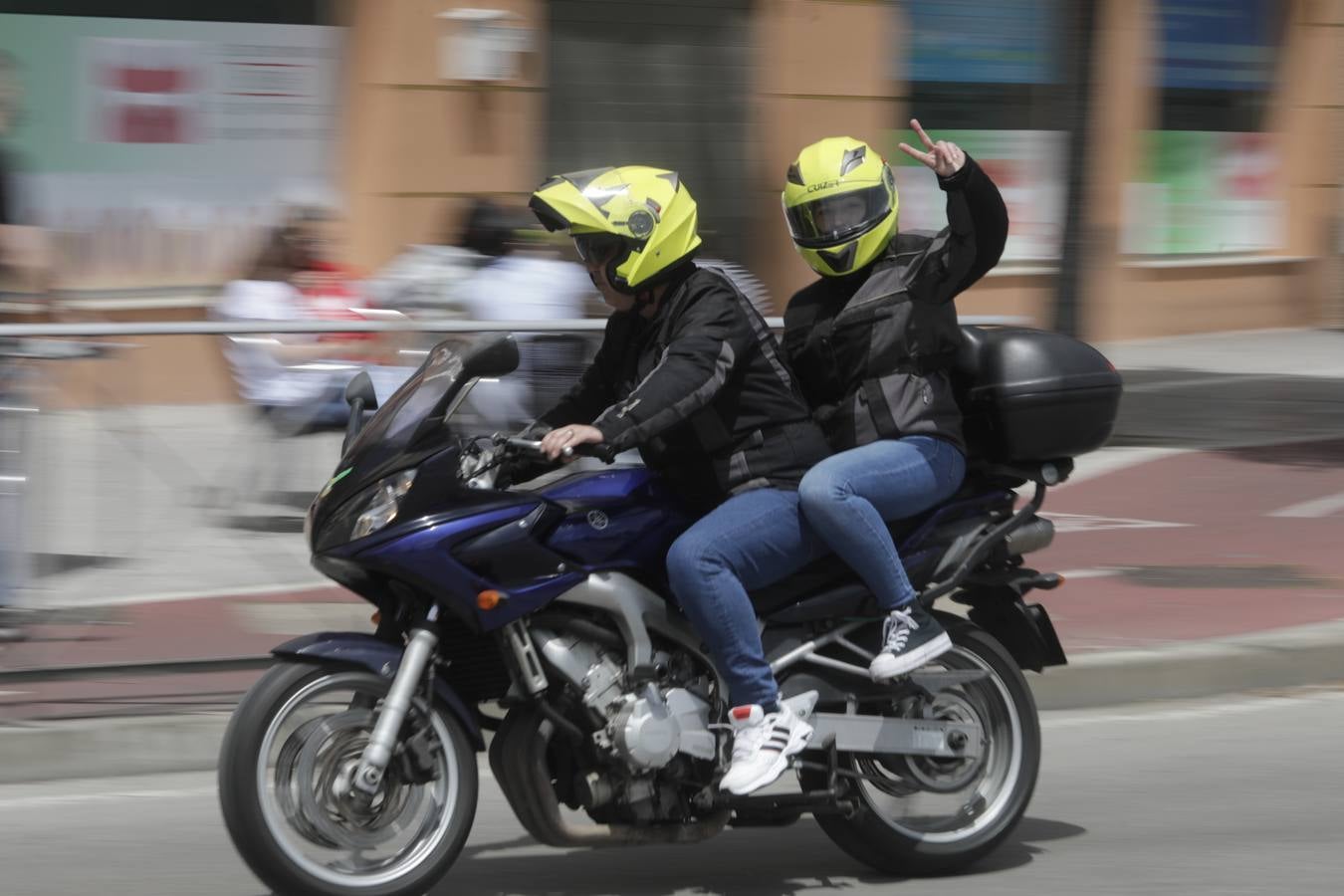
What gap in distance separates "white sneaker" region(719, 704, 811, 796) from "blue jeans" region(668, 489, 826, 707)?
0.04m

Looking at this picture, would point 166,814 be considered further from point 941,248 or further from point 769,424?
point 941,248

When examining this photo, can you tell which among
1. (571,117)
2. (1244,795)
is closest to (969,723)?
(1244,795)

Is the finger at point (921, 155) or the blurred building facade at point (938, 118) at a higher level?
the finger at point (921, 155)

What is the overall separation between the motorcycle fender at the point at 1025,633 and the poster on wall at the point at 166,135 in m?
7.84

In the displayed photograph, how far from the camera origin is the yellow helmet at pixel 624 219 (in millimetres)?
4258

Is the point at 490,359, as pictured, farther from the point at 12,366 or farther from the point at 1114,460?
the point at 1114,460

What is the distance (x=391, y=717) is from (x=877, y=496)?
Answer: 4.09 ft

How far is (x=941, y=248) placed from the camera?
4.62 m

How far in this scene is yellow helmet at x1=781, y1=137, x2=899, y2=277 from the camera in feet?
14.8

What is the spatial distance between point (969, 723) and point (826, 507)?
78 centimetres

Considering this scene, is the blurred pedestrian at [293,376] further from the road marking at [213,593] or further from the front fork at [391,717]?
the front fork at [391,717]

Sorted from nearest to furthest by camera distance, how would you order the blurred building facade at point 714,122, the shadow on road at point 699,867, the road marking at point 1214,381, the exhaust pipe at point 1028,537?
the shadow on road at point 699,867, the exhaust pipe at point 1028,537, the blurred building facade at point 714,122, the road marking at point 1214,381

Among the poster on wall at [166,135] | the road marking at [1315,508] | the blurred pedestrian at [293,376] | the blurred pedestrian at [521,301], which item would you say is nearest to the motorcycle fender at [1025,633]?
the blurred pedestrian at [521,301]

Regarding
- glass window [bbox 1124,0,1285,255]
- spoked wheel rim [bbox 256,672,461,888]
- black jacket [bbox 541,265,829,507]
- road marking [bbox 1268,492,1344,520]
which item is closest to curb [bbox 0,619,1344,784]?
spoked wheel rim [bbox 256,672,461,888]
